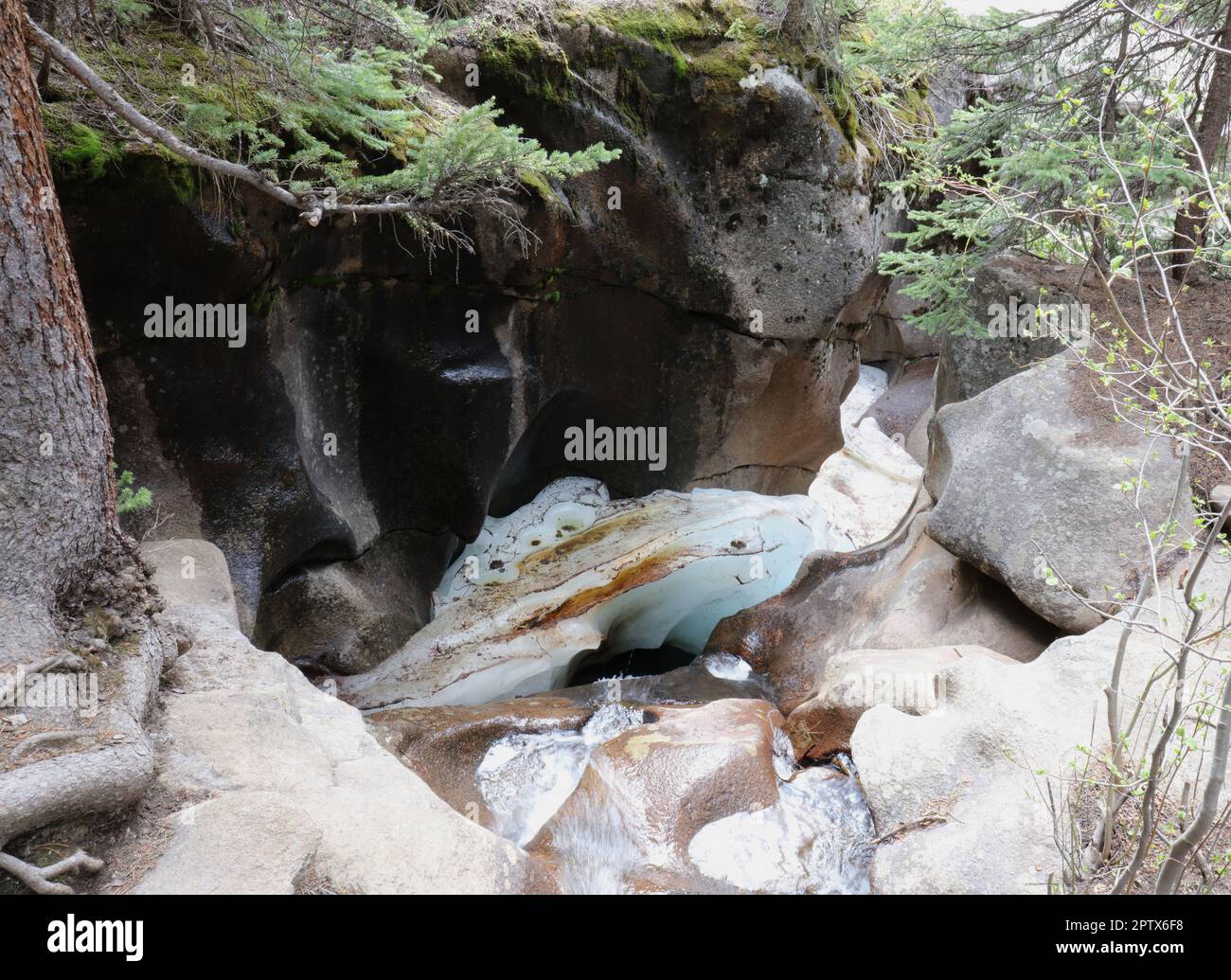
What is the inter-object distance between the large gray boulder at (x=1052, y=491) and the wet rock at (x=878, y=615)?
0.55 m

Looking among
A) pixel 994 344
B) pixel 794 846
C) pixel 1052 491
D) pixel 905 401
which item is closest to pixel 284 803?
pixel 794 846

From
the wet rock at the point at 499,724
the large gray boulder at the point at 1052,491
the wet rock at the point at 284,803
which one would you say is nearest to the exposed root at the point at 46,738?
the wet rock at the point at 284,803

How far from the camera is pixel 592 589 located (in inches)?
400

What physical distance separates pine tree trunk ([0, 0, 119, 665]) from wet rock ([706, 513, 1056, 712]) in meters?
6.26

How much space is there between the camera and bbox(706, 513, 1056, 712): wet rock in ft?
25.6

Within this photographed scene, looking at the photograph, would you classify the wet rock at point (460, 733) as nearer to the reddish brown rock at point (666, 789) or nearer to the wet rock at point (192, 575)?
the reddish brown rock at point (666, 789)

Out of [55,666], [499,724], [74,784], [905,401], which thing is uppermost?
[905,401]

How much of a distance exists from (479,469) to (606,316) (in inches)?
86.5

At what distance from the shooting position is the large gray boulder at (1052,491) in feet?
22.4

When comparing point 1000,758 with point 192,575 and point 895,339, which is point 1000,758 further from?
point 895,339

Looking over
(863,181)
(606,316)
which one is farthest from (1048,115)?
(606,316)

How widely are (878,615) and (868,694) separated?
2459 mm

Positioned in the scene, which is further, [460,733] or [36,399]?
[460,733]

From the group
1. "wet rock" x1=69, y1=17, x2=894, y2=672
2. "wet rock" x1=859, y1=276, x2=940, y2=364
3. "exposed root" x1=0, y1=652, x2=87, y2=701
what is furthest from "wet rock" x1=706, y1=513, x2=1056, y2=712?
"wet rock" x1=859, y1=276, x2=940, y2=364
